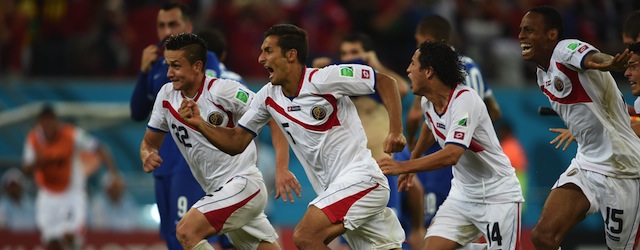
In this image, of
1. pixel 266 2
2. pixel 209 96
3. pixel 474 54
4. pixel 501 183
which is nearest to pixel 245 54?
pixel 266 2

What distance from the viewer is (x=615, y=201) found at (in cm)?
895

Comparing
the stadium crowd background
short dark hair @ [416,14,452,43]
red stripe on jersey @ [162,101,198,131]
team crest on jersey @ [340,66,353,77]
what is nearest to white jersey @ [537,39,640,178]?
team crest on jersey @ [340,66,353,77]

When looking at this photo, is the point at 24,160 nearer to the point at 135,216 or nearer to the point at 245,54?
the point at 135,216

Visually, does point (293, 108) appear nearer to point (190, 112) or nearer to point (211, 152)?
point (190, 112)

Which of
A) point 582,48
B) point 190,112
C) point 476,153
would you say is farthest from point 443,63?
point 190,112

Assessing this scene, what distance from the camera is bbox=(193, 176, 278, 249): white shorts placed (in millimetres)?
9172

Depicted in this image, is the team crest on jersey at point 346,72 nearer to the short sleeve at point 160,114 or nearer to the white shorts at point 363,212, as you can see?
the white shorts at point 363,212

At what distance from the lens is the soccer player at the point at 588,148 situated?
8.87m

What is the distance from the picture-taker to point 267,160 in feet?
55.9

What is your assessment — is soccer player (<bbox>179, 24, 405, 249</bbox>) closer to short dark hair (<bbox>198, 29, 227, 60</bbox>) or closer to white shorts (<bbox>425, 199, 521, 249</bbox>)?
white shorts (<bbox>425, 199, 521, 249</bbox>)

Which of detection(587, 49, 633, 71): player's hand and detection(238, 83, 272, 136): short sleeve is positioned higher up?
detection(587, 49, 633, 71): player's hand

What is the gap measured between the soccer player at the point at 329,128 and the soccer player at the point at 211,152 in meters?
0.34

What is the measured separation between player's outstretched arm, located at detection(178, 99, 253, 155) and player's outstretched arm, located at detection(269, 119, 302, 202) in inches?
11.9

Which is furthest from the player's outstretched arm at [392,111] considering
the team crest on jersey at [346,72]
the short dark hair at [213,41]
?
the short dark hair at [213,41]
